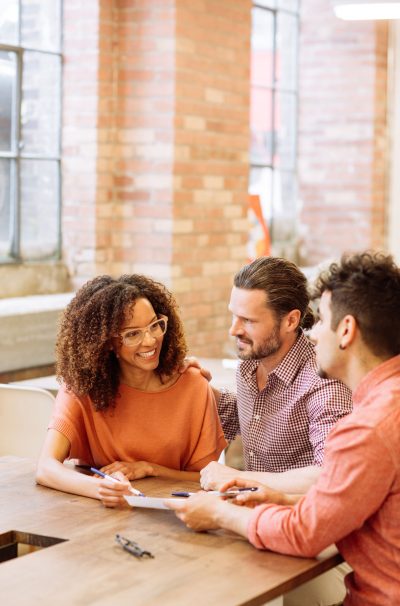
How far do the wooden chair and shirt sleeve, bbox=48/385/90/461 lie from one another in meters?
0.69

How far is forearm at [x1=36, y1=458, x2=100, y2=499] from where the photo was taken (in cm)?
277

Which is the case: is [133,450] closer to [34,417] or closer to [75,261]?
[34,417]

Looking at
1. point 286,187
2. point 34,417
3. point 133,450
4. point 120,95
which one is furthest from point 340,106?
point 133,450

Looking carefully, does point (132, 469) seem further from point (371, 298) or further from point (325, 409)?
point (371, 298)

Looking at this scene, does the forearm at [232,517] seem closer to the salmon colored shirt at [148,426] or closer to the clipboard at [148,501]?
the clipboard at [148,501]

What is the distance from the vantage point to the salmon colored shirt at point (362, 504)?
215 centimetres

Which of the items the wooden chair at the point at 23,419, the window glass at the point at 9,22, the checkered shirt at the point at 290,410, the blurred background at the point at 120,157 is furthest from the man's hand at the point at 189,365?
the window glass at the point at 9,22

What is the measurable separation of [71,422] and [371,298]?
1.09m

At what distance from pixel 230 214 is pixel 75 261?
3.01 ft

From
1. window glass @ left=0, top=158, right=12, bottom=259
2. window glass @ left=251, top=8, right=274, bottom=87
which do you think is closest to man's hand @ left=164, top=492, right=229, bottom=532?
window glass @ left=0, top=158, right=12, bottom=259

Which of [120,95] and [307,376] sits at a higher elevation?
[120,95]

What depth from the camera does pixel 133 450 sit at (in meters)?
3.09

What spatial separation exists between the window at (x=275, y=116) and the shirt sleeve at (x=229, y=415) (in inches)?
141

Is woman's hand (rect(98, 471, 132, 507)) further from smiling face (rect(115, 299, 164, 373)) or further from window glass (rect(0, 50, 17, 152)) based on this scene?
window glass (rect(0, 50, 17, 152))
